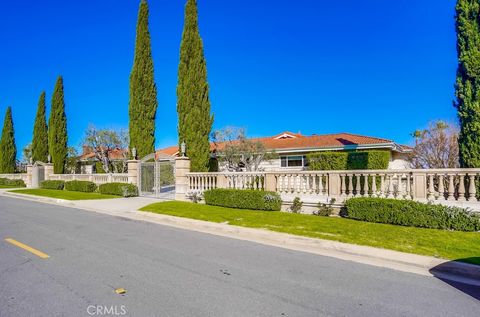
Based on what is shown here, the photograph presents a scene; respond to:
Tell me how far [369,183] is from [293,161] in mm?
13125

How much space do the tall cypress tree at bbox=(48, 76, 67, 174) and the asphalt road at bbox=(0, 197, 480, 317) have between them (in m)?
28.5

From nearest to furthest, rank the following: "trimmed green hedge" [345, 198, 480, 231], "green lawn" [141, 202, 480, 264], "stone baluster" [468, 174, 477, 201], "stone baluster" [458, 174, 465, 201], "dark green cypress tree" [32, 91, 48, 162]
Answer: "green lawn" [141, 202, 480, 264] → "trimmed green hedge" [345, 198, 480, 231] → "stone baluster" [468, 174, 477, 201] → "stone baluster" [458, 174, 465, 201] → "dark green cypress tree" [32, 91, 48, 162]

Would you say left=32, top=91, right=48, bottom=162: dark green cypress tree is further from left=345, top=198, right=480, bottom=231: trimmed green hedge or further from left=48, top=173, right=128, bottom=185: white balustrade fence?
left=345, top=198, right=480, bottom=231: trimmed green hedge

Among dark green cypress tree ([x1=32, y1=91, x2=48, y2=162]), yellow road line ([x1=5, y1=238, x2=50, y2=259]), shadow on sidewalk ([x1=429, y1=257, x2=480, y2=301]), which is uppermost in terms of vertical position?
dark green cypress tree ([x1=32, y1=91, x2=48, y2=162])

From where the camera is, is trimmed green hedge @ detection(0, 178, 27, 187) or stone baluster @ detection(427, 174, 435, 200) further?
trimmed green hedge @ detection(0, 178, 27, 187)

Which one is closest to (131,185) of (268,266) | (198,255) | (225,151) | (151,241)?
(225,151)

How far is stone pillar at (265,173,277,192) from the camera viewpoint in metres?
13.3

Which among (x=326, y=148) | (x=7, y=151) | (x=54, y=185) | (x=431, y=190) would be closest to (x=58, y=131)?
(x=54, y=185)

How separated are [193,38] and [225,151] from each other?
337 inches

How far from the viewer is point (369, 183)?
39.9ft

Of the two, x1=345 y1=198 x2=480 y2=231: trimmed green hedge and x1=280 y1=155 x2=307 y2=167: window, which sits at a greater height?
x1=280 y1=155 x2=307 y2=167: window

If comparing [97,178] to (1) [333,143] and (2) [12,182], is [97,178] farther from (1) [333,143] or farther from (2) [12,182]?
(2) [12,182]

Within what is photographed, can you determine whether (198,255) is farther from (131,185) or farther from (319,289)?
(131,185)

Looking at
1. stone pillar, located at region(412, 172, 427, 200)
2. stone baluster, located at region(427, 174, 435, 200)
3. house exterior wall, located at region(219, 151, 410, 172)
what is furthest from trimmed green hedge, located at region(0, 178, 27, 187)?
stone baluster, located at region(427, 174, 435, 200)
